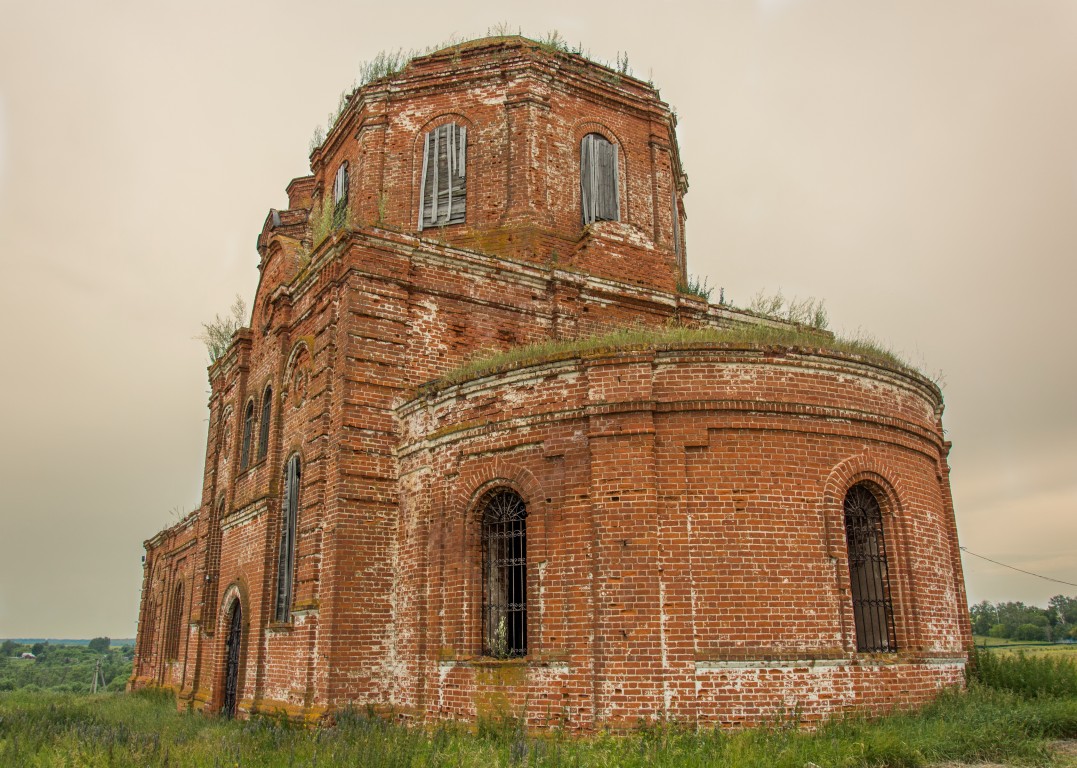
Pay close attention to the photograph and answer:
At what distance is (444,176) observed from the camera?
16.0m

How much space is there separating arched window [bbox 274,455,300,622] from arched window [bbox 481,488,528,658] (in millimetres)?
3931

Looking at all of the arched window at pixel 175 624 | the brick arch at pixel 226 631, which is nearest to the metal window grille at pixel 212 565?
the brick arch at pixel 226 631

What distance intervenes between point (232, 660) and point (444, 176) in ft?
32.7

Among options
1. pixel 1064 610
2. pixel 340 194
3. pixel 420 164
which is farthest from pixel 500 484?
pixel 1064 610

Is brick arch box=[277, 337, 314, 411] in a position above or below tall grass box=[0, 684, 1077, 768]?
above

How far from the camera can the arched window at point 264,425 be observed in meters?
15.4

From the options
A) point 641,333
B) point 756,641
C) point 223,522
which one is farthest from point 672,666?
point 223,522

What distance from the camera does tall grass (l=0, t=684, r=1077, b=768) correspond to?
24.9ft

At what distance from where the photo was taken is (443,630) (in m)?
10.7

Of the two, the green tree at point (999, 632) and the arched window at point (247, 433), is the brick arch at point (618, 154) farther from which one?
the green tree at point (999, 632)

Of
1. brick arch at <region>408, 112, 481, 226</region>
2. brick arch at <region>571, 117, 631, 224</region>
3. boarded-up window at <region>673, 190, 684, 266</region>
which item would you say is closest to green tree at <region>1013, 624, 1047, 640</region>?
boarded-up window at <region>673, 190, 684, 266</region>

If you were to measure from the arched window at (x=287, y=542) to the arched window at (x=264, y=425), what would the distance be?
1.72m

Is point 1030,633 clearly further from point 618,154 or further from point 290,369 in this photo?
point 290,369

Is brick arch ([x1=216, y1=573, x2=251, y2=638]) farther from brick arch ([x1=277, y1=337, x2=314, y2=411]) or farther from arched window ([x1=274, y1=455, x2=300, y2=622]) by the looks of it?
brick arch ([x1=277, y1=337, x2=314, y2=411])
